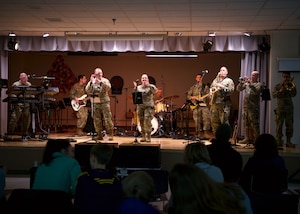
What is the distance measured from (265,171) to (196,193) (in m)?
2.03

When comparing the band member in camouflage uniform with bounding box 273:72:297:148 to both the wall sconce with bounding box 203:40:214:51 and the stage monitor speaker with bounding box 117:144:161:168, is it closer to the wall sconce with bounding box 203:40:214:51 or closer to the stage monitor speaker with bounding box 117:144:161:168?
the wall sconce with bounding box 203:40:214:51

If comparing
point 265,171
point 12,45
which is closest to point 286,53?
point 12,45

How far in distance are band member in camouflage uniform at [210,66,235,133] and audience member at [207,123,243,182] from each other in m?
5.46

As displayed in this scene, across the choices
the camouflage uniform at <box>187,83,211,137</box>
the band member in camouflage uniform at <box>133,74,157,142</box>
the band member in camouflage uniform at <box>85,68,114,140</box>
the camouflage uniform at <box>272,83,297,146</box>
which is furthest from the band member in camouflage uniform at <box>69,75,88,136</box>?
the camouflage uniform at <box>272,83,297,146</box>

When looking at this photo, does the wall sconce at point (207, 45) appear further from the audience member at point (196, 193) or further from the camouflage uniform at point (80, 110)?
the audience member at point (196, 193)

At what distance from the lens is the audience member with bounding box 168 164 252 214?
2121 mm

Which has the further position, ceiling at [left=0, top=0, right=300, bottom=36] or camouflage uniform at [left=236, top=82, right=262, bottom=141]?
camouflage uniform at [left=236, top=82, right=262, bottom=141]

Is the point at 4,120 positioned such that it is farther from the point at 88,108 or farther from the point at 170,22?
the point at 170,22

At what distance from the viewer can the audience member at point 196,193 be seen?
2.12 meters

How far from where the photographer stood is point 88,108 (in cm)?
1283

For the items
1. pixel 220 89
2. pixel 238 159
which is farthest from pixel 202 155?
pixel 220 89

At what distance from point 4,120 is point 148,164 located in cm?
663

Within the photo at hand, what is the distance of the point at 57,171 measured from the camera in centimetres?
357

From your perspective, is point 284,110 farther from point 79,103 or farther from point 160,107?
point 79,103
